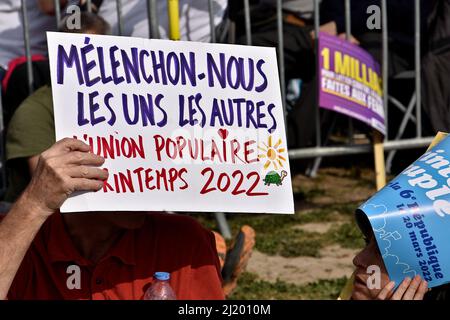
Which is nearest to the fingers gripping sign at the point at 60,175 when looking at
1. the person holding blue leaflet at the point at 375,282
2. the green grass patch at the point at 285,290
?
the person holding blue leaflet at the point at 375,282

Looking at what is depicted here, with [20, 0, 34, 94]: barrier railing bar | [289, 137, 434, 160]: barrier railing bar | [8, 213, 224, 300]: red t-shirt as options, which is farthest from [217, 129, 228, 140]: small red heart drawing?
[289, 137, 434, 160]: barrier railing bar

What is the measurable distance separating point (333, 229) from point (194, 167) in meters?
3.68

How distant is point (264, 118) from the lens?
3.44m

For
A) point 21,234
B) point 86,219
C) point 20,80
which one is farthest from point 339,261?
point 21,234

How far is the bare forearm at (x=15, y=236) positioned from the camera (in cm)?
313

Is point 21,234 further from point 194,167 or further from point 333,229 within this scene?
point 333,229

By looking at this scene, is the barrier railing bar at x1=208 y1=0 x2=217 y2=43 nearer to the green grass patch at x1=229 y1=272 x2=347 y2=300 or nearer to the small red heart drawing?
the green grass patch at x1=229 y1=272 x2=347 y2=300

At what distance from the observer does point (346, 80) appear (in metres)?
6.62

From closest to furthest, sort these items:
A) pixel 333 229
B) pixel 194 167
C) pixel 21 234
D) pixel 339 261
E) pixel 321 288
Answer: pixel 21 234, pixel 194 167, pixel 321 288, pixel 339 261, pixel 333 229

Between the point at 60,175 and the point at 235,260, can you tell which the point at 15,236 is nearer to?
the point at 60,175

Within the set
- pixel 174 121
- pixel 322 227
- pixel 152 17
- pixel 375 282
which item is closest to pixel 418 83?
pixel 322 227

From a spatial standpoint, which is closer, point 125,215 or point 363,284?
point 363,284

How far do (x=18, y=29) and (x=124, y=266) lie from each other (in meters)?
3.04

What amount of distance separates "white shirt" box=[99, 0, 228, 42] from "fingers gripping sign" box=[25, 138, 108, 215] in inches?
124
